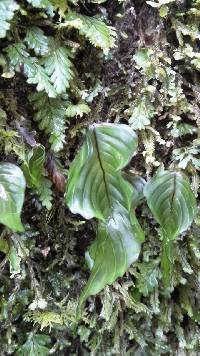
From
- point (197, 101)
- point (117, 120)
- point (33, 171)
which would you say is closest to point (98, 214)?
point (33, 171)

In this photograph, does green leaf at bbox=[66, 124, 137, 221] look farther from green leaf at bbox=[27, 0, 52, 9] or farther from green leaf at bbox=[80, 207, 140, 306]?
green leaf at bbox=[27, 0, 52, 9]

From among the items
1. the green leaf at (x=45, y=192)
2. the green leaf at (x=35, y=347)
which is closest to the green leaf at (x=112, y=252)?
the green leaf at (x=45, y=192)

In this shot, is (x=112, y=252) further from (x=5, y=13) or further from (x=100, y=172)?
(x=5, y=13)

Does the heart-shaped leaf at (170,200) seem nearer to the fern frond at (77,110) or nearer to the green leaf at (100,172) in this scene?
the green leaf at (100,172)

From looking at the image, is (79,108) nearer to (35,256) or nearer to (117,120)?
(117,120)

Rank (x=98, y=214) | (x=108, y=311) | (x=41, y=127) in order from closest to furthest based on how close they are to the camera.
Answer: (x=98, y=214)
(x=41, y=127)
(x=108, y=311)

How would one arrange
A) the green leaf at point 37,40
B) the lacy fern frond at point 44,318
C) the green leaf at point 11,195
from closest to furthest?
1. the green leaf at point 11,195
2. the green leaf at point 37,40
3. the lacy fern frond at point 44,318

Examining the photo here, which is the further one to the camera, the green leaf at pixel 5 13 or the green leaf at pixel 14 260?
the green leaf at pixel 14 260
